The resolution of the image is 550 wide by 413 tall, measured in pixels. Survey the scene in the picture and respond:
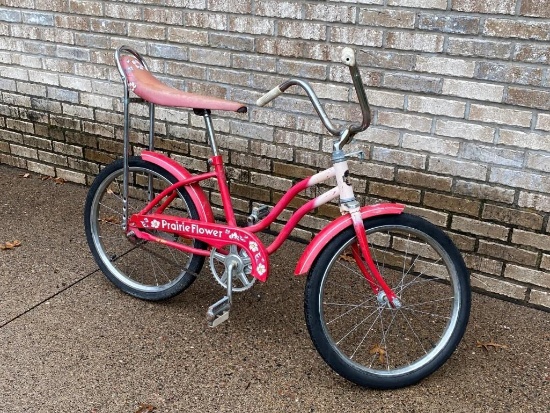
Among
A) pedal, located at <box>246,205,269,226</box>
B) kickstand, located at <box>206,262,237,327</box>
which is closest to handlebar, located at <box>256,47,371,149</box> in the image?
pedal, located at <box>246,205,269,226</box>

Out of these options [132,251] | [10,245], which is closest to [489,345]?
[132,251]

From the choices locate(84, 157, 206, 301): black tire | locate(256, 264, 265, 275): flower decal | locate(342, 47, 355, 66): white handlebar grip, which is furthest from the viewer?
locate(84, 157, 206, 301): black tire

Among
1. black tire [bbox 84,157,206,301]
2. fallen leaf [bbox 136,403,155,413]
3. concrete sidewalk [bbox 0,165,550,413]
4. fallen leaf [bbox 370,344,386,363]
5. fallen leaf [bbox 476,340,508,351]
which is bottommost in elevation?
fallen leaf [bbox 136,403,155,413]

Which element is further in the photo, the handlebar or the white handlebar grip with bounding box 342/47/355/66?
the handlebar

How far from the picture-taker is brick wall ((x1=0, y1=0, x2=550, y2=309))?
3.13m

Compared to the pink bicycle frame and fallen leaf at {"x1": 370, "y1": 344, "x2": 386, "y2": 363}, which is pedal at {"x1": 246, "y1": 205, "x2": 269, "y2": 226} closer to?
the pink bicycle frame

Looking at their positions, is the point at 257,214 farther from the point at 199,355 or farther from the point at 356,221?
the point at 199,355

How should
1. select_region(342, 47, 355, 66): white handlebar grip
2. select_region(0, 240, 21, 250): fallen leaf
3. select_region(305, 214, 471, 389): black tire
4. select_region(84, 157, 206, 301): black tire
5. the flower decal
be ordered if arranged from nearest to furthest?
1. select_region(342, 47, 355, 66): white handlebar grip
2. select_region(305, 214, 471, 389): black tire
3. the flower decal
4. select_region(84, 157, 206, 301): black tire
5. select_region(0, 240, 21, 250): fallen leaf

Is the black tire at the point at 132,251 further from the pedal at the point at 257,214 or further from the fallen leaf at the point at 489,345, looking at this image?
the fallen leaf at the point at 489,345

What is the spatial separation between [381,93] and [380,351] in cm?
140

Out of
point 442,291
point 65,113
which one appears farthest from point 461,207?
point 65,113

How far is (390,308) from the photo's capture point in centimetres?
284

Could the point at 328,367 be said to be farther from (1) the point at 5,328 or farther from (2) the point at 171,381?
(1) the point at 5,328

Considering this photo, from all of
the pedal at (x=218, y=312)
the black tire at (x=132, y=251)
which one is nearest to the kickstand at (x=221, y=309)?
the pedal at (x=218, y=312)
